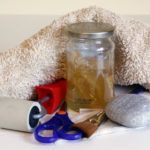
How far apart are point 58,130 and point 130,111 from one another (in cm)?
8

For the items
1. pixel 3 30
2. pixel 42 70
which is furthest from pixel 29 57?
pixel 3 30

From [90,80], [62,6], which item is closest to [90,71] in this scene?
[90,80]

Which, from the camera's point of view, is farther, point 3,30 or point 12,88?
point 3,30

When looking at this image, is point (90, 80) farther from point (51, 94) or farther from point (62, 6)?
point (62, 6)

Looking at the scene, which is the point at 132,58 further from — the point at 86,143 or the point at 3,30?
the point at 3,30

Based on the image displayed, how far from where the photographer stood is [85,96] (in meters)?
0.44

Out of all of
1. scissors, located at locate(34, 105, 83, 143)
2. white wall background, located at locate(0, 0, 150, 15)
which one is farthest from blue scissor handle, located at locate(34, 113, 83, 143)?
Result: white wall background, located at locate(0, 0, 150, 15)

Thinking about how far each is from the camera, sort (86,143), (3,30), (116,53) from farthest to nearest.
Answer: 1. (3,30)
2. (116,53)
3. (86,143)

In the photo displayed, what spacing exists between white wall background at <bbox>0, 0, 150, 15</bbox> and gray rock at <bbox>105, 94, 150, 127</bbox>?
0.42 meters

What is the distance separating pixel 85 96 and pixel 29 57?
9 cm

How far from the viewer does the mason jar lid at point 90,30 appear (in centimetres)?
41

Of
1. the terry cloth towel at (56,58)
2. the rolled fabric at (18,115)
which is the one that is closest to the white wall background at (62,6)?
the terry cloth towel at (56,58)

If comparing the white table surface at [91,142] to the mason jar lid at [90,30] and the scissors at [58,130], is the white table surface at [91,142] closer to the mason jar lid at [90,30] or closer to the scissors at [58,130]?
the scissors at [58,130]

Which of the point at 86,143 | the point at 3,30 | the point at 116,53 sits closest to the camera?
the point at 86,143
